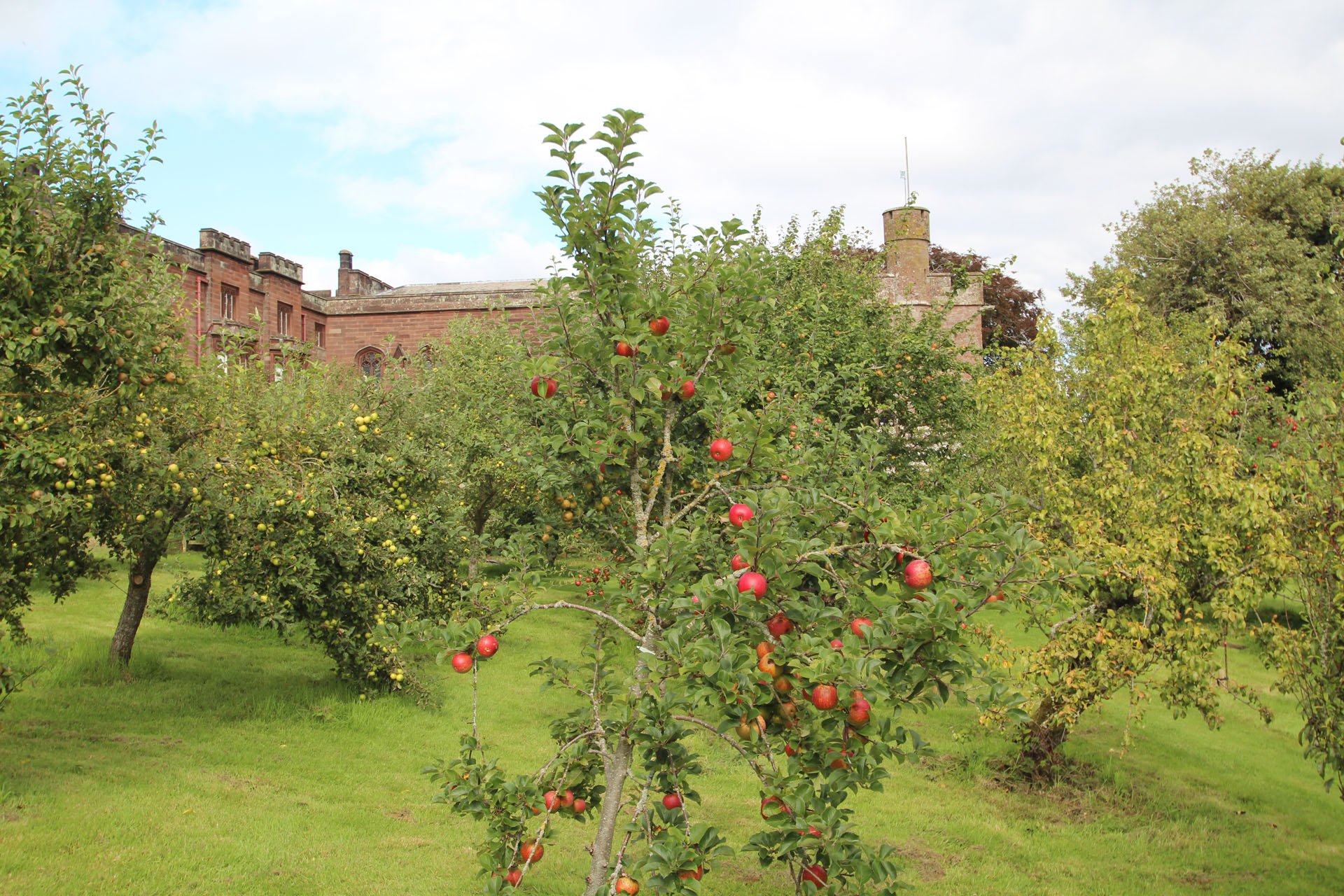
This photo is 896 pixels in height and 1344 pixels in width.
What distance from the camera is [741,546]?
3.78m

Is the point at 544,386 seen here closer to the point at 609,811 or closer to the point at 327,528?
the point at 609,811

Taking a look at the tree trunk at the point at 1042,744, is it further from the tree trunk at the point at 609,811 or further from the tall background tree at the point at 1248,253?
the tall background tree at the point at 1248,253

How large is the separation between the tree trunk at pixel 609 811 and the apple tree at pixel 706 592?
0.01 meters

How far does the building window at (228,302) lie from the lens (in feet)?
116

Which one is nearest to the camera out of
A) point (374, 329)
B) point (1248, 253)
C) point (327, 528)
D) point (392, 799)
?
point (392, 799)

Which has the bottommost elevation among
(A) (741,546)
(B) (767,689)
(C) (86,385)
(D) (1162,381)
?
(B) (767,689)

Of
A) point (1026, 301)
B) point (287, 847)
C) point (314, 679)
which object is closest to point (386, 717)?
point (314, 679)

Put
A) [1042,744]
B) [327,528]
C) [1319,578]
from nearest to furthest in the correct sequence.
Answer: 1. [1319,578]
2. [327,528]
3. [1042,744]

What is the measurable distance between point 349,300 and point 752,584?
43321mm

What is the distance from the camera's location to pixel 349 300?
143 ft

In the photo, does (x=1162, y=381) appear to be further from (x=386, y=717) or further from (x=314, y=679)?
(x=314, y=679)

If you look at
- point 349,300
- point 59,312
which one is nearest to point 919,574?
point 59,312

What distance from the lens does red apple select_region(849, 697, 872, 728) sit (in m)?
3.50

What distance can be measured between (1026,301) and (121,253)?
39645 mm
